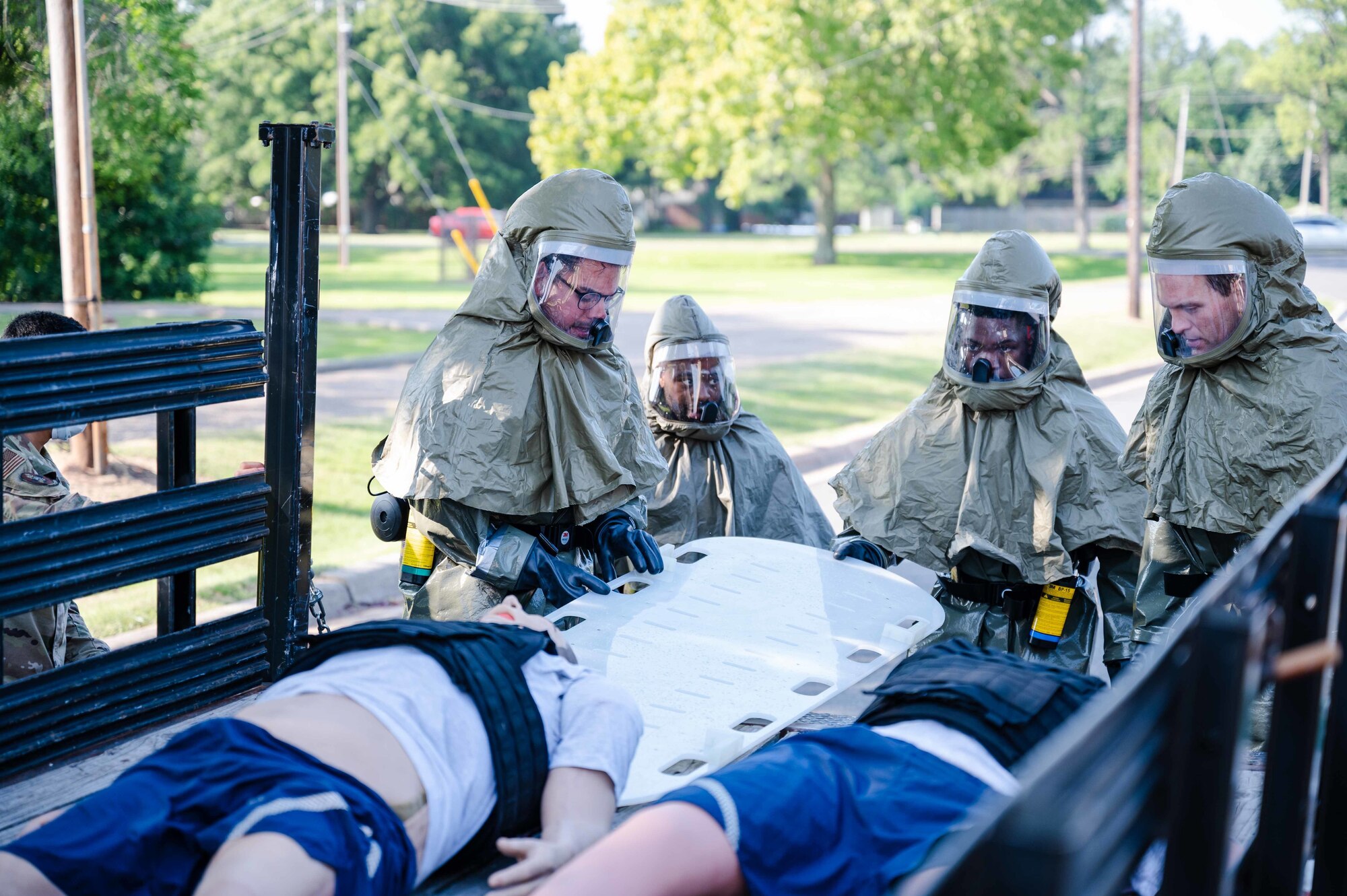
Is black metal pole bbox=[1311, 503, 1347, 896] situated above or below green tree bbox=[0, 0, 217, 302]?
below

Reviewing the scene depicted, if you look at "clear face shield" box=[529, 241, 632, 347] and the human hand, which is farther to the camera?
"clear face shield" box=[529, 241, 632, 347]

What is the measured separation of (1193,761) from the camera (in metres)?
1.33

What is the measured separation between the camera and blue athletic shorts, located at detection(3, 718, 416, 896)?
1.81 metres

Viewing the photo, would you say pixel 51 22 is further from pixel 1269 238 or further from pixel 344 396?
pixel 1269 238

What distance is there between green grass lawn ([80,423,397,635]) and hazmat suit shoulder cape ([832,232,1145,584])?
2454mm

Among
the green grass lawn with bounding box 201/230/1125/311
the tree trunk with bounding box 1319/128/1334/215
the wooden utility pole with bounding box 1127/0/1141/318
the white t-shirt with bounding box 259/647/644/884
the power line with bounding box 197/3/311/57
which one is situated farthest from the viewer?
the power line with bounding box 197/3/311/57

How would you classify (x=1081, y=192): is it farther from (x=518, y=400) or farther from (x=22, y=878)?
(x=22, y=878)

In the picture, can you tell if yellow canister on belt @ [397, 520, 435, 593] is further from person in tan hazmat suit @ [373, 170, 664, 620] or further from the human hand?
the human hand

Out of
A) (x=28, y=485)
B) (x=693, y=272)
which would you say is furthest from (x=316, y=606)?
(x=693, y=272)

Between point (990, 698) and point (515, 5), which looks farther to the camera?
point (515, 5)

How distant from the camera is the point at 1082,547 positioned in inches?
153

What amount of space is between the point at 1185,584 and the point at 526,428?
1.91 m

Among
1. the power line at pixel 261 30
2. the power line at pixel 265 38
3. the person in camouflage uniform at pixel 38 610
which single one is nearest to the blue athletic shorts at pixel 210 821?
the person in camouflage uniform at pixel 38 610

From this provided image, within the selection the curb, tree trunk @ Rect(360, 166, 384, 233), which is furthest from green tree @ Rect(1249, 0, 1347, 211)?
the curb
